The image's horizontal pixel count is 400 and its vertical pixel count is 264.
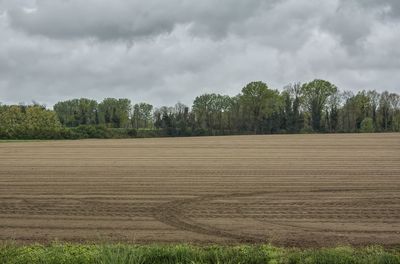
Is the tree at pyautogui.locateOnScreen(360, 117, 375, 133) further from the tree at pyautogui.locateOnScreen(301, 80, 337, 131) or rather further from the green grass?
the green grass

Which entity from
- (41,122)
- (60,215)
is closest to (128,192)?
(60,215)

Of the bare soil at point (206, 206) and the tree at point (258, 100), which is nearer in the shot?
the bare soil at point (206, 206)

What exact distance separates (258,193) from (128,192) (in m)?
4.91

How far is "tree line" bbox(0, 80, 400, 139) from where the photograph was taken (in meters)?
104

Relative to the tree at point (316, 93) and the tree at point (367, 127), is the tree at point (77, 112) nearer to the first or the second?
the tree at point (316, 93)

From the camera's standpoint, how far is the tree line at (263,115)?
103625 mm

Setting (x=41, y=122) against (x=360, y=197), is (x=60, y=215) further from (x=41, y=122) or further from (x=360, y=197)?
(x=41, y=122)

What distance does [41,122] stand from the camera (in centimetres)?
9931

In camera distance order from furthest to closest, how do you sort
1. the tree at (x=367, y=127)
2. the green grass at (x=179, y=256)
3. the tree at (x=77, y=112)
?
the tree at (x=77, y=112)
the tree at (x=367, y=127)
the green grass at (x=179, y=256)

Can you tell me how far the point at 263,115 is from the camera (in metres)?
115

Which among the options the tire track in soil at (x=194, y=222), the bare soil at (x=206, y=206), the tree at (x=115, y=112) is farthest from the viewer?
the tree at (x=115, y=112)

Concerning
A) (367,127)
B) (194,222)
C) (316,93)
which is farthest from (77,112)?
(194,222)

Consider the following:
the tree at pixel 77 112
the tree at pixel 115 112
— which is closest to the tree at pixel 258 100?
the tree at pixel 115 112

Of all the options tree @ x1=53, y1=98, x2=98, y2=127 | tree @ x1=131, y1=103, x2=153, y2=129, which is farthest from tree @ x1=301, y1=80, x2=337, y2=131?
tree @ x1=53, y1=98, x2=98, y2=127
